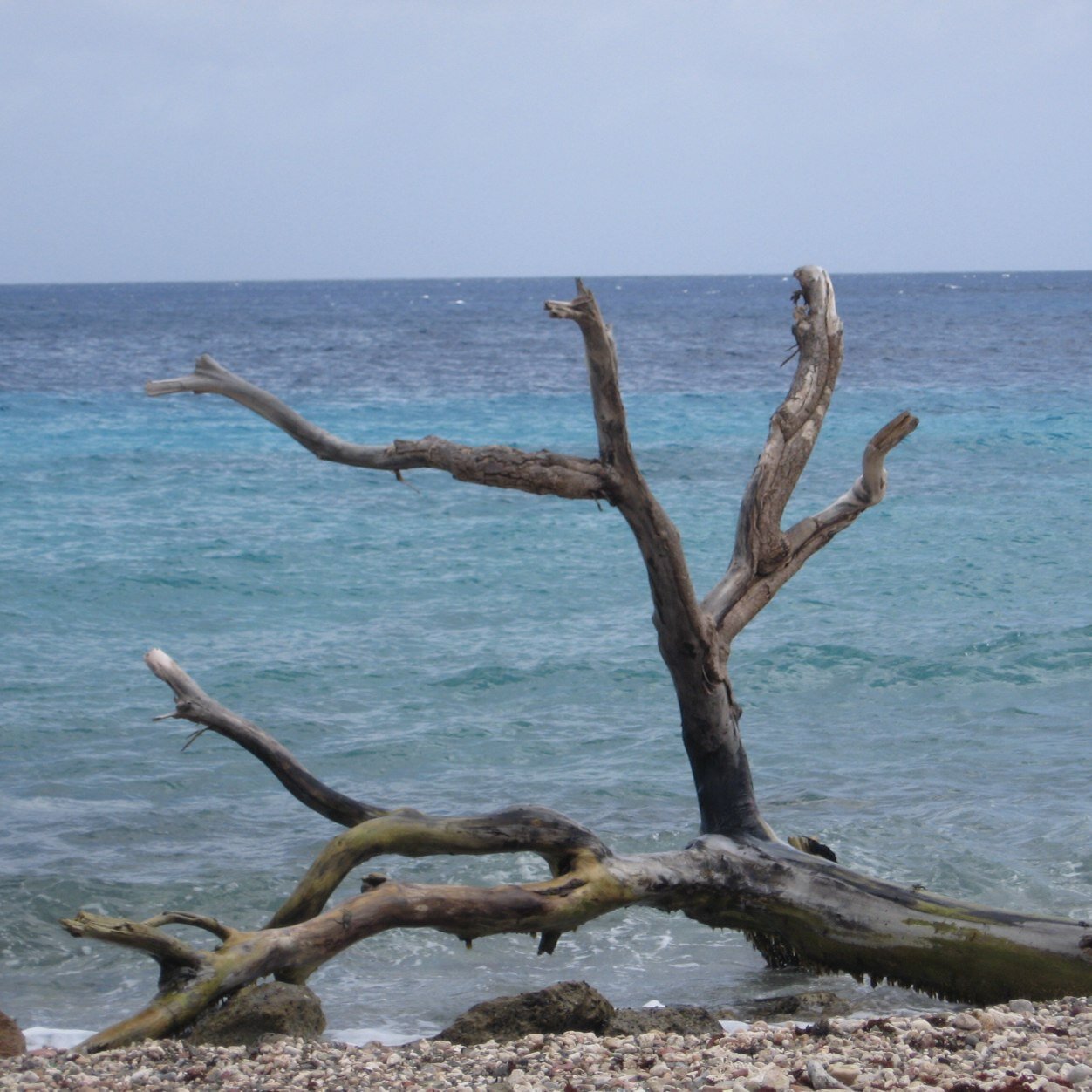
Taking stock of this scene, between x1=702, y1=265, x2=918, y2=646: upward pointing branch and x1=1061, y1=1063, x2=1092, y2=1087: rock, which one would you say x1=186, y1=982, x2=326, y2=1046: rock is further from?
x1=1061, y1=1063, x2=1092, y2=1087: rock

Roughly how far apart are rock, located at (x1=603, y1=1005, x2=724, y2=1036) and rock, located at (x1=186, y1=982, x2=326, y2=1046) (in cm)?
120

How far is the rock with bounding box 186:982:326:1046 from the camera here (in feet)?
16.5

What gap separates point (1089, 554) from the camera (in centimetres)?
1619

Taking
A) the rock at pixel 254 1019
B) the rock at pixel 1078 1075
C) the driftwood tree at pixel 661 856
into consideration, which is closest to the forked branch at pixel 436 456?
the driftwood tree at pixel 661 856

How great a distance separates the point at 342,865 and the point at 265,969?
→ 0.59 m

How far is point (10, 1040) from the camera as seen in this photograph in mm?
5094

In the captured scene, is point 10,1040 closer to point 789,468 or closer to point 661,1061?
point 661,1061

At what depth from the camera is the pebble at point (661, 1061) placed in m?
4.18

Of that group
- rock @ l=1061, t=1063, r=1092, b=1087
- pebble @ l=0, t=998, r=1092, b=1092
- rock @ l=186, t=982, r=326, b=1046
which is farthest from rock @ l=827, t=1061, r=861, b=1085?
rock @ l=186, t=982, r=326, b=1046

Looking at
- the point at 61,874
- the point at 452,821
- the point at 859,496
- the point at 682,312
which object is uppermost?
the point at 682,312

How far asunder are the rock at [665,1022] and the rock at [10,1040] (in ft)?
7.47

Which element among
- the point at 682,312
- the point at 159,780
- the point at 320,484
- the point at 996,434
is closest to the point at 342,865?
the point at 159,780

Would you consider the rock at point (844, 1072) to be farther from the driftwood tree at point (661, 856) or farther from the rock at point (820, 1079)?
the driftwood tree at point (661, 856)

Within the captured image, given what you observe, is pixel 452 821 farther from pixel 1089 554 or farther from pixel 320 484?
pixel 320 484
